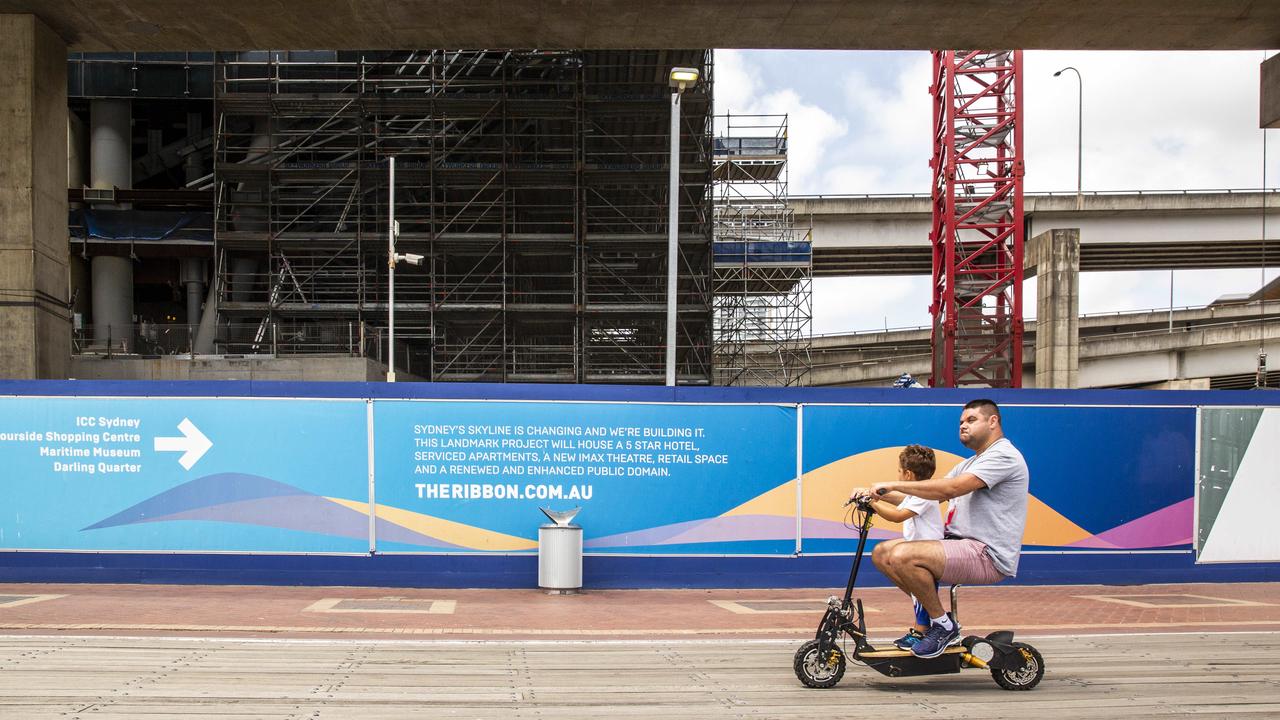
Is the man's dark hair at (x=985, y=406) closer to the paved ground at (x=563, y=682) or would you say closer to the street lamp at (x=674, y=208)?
the paved ground at (x=563, y=682)

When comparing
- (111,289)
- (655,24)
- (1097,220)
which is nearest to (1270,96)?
(655,24)

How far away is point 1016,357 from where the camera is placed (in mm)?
44625

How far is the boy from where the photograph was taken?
20.8 feet

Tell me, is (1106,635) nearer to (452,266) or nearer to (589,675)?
(589,675)

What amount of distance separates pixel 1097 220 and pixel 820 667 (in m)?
50.7

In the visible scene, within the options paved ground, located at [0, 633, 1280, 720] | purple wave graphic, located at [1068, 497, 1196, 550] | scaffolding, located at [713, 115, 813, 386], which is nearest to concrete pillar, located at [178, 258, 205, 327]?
scaffolding, located at [713, 115, 813, 386]

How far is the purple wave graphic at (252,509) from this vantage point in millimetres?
12602

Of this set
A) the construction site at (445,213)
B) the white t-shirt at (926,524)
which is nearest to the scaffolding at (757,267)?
the construction site at (445,213)

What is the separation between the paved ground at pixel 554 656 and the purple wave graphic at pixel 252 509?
33.2 inches

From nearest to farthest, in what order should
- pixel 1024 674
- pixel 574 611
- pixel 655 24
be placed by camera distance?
pixel 1024 674 → pixel 574 611 → pixel 655 24

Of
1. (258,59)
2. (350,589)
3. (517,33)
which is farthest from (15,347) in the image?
(258,59)

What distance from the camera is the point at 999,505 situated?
246 inches

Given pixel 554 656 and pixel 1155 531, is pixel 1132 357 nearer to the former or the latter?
pixel 1155 531

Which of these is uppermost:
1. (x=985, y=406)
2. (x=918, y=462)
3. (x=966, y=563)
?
(x=985, y=406)
